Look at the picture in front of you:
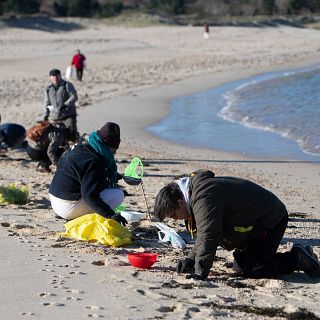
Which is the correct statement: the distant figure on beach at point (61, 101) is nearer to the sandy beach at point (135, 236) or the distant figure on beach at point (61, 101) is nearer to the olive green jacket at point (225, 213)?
the sandy beach at point (135, 236)

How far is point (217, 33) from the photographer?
190ft

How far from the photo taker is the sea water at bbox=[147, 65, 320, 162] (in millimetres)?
16719

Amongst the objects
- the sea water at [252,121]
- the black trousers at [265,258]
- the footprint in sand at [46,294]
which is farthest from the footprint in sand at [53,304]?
the sea water at [252,121]

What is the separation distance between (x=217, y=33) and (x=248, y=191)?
52292 mm

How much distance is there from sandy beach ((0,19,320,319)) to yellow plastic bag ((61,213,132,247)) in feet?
0.34

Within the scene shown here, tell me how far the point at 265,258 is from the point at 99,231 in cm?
173

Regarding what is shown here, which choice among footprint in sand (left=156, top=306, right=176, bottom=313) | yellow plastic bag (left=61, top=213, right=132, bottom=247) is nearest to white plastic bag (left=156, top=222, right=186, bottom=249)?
yellow plastic bag (left=61, top=213, right=132, bottom=247)

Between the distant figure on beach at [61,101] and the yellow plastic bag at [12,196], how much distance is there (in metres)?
3.82

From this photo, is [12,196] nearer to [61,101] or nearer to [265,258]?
[265,258]

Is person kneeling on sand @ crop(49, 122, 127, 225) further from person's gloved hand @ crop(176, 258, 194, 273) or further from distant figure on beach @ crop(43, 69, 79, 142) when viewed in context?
distant figure on beach @ crop(43, 69, 79, 142)

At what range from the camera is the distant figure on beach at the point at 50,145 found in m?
12.5

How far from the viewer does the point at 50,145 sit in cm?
1250

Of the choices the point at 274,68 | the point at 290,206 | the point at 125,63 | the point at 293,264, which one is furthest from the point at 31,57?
the point at 293,264

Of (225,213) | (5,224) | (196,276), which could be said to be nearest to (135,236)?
(5,224)
